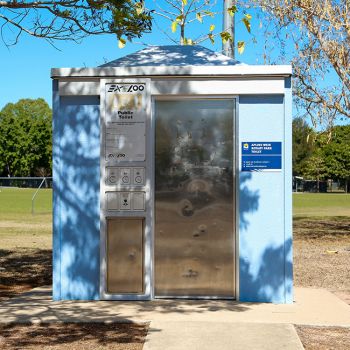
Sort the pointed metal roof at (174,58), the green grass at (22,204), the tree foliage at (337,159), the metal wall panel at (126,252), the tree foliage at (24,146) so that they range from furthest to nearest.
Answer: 1. the tree foliage at (337,159)
2. the tree foliage at (24,146)
3. the green grass at (22,204)
4. the pointed metal roof at (174,58)
5. the metal wall panel at (126,252)

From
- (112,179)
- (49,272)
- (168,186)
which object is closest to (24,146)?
(49,272)

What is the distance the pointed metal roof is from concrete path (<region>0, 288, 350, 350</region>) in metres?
3.10

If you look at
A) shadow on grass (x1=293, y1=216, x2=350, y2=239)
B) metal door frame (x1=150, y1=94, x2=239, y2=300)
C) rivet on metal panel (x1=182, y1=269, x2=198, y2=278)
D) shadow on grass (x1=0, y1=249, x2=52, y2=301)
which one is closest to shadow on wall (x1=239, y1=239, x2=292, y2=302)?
metal door frame (x1=150, y1=94, x2=239, y2=300)

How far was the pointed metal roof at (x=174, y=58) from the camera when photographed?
8.52 m

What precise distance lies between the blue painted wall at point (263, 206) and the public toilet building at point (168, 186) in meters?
0.01

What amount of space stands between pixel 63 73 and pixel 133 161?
1.40 metres

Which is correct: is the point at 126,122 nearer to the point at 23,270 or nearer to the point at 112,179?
the point at 112,179

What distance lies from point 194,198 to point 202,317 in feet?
5.37

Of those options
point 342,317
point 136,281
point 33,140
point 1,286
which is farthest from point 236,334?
point 33,140

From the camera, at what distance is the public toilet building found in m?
8.00

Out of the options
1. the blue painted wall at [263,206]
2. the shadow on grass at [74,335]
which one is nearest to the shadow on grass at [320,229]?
the blue painted wall at [263,206]

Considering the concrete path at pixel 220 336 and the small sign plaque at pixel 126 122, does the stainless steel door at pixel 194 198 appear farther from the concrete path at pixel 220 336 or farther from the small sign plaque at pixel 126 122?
the concrete path at pixel 220 336

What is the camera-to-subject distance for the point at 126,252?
8102mm

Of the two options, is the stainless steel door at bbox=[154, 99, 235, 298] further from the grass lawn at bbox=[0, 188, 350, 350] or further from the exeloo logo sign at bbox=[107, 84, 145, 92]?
the grass lawn at bbox=[0, 188, 350, 350]
